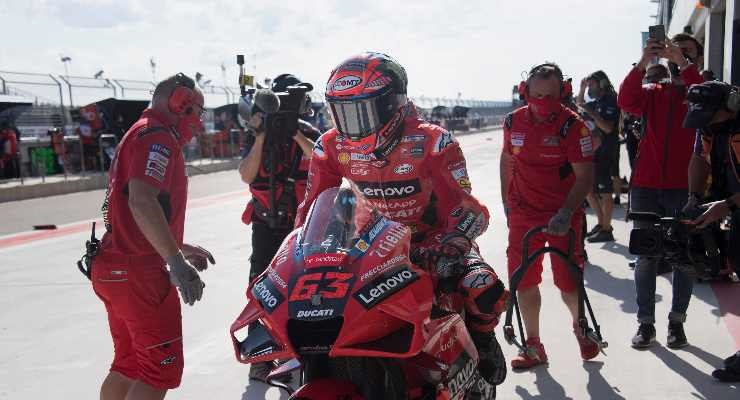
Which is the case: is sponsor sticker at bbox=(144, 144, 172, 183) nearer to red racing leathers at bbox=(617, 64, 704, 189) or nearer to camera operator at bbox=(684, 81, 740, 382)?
camera operator at bbox=(684, 81, 740, 382)

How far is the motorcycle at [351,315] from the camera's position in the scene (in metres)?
2.35

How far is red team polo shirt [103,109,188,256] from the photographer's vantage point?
11.2 feet

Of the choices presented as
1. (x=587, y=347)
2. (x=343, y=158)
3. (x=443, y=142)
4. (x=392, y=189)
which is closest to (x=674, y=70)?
(x=587, y=347)

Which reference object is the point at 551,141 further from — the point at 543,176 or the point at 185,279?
the point at 185,279

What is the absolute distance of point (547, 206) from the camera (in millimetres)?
4969

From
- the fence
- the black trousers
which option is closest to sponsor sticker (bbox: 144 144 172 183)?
the black trousers

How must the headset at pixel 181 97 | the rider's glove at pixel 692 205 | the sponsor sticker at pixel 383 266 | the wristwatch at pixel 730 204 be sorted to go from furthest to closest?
1. the rider's glove at pixel 692 205
2. the wristwatch at pixel 730 204
3. the headset at pixel 181 97
4. the sponsor sticker at pixel 383 266

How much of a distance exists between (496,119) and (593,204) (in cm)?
7244

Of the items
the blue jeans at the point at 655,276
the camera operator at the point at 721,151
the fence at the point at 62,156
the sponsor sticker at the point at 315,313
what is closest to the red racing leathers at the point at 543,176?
the blue jeans at the point at 655,276

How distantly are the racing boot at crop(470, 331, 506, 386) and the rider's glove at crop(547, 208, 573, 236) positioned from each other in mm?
1315

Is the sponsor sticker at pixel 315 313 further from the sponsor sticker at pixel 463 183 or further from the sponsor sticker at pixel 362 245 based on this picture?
the sponsor sticker at pixel 463 183

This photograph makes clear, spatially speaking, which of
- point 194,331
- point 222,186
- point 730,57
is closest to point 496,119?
point 222,186

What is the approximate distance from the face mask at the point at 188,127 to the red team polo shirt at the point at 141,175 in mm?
105

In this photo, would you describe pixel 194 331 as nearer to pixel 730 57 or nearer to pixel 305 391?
pixel 305 391
